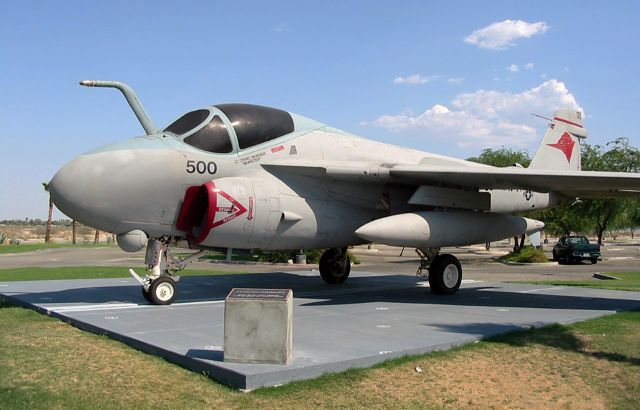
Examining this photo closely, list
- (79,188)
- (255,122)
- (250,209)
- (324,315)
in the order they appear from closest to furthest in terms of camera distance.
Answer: (79,188), (324,315), (250,209), (255,122)

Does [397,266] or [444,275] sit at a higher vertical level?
[444,275]

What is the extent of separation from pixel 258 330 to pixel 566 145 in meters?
13.7

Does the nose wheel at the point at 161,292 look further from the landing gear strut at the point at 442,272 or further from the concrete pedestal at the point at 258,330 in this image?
the landing gear strut at the point at 442,272

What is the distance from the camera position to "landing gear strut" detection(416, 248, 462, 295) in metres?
13.1

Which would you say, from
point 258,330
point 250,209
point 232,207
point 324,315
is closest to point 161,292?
point 232,207

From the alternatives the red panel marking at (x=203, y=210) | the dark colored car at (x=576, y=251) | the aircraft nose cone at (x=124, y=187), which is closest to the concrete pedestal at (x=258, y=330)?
the red panel marking at (x=203, y=210)

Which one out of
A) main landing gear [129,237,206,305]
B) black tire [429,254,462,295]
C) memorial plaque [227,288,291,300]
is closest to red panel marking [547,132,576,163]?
black tire [429,254,462,295]

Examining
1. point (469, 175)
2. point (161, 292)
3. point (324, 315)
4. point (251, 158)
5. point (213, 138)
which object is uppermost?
point (213, 138)

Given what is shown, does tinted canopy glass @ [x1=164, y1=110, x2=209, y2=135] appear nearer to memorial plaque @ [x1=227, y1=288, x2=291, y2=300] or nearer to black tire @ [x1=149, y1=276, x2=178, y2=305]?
black tire @ [x1=149, y1=276, x2=178, y2=305]

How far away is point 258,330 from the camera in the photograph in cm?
606

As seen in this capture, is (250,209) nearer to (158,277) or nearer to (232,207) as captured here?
(232,207)

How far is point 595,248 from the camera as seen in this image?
37188mm

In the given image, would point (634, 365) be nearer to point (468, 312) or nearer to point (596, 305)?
point (468, 312)

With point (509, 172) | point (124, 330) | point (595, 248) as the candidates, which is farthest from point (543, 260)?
point (124, 330)
